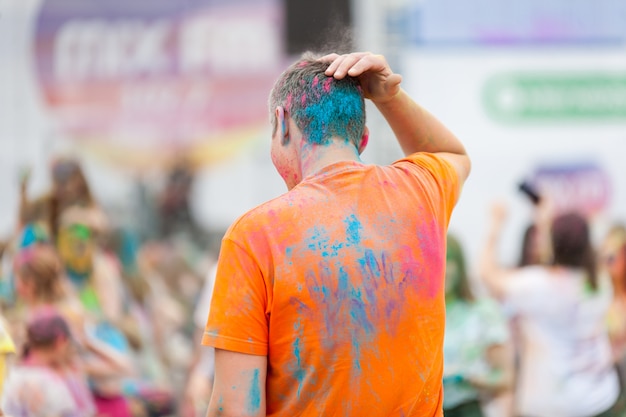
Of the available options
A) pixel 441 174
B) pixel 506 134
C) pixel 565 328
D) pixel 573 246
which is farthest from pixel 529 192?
pixel 441 174

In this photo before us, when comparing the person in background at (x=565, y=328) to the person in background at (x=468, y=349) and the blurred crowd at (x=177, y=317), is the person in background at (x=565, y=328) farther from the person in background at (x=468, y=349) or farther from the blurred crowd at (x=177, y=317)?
the person in background at (x=468, y=349)

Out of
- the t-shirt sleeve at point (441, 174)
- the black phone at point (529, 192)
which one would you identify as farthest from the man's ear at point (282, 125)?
the black phone at point (529, 192)

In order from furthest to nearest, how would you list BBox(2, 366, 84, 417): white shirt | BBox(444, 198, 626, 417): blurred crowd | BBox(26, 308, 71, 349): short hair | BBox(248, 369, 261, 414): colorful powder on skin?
1. BBox(444, 198, 626, 417): blurred crowd
2. BBox(26, 308, 71, 349): short hair
3. BBox(2, 366, 84, 417): white shirt
4. BBox(248, 369, 261, 414): colorful powder on skin

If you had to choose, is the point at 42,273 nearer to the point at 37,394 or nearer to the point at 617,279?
the point at 37,394

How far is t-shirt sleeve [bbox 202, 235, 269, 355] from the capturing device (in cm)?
200

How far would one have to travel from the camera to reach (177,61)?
6855 millimetres

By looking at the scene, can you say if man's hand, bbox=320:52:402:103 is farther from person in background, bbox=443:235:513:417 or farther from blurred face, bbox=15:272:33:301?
blurred face, bbox=15:272:33:301

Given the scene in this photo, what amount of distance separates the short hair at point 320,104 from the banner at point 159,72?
463cm

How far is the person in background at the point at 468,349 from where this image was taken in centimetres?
466

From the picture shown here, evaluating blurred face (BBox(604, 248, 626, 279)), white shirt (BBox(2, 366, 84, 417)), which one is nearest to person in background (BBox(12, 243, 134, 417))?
white shirt (BBox(2, 366, 84, 417))

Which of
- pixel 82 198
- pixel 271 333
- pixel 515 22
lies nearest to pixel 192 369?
pixel 82 198

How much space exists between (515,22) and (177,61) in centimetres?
237

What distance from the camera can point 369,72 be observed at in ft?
7.32

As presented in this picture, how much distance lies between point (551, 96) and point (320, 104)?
5.44 m
